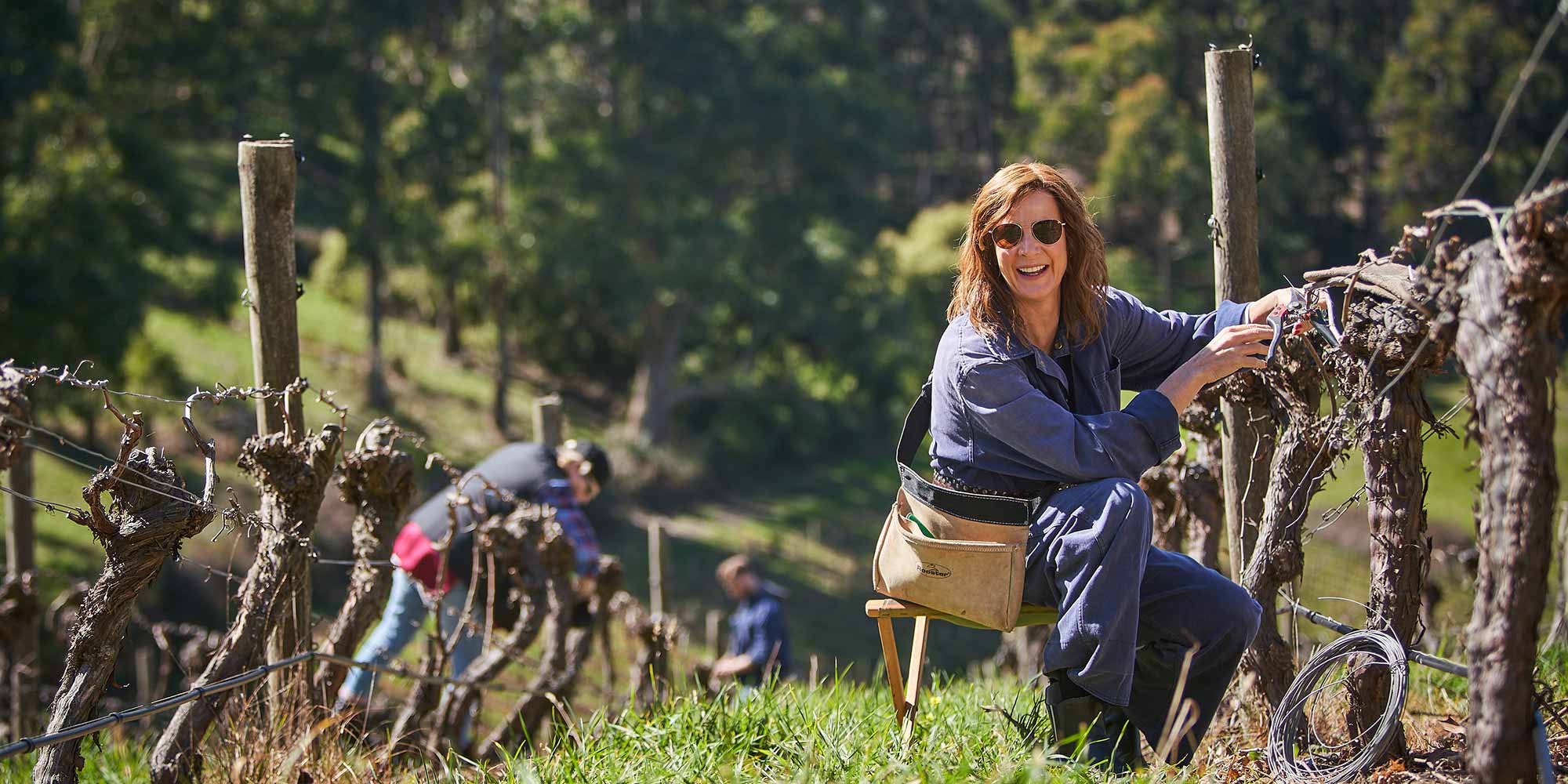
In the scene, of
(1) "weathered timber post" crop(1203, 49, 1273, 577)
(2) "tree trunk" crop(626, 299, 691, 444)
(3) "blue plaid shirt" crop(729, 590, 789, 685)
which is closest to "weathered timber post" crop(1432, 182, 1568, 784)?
(1) "weathered timber post" crop(1203, 49, 1273, 577)

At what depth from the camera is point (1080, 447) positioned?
334 centimetres

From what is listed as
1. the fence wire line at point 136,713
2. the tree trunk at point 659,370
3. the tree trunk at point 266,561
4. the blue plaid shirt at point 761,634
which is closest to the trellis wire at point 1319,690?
the fence wire line at point 136,713

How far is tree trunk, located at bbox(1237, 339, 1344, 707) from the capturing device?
12.9 feet

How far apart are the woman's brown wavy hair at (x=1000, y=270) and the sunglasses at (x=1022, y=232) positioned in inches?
1.3

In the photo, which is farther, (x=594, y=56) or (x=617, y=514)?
(x=594, y=56)

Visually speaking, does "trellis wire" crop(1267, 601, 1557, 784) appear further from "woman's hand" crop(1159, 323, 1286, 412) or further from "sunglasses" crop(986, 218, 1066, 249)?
"sunglasses" crop(986, 218, 1066, 249)

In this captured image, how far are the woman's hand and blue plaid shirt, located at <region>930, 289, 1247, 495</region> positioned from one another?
6 cm

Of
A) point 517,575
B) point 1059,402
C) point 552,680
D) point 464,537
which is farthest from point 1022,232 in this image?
point 552,680

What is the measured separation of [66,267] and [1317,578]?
13.4 metres

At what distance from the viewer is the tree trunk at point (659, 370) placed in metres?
27.0

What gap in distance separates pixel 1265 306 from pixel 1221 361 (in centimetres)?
33

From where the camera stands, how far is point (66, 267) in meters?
13.8

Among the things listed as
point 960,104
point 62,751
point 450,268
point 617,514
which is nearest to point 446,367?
point 450,268

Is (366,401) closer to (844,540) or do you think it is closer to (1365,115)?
(844,540)
